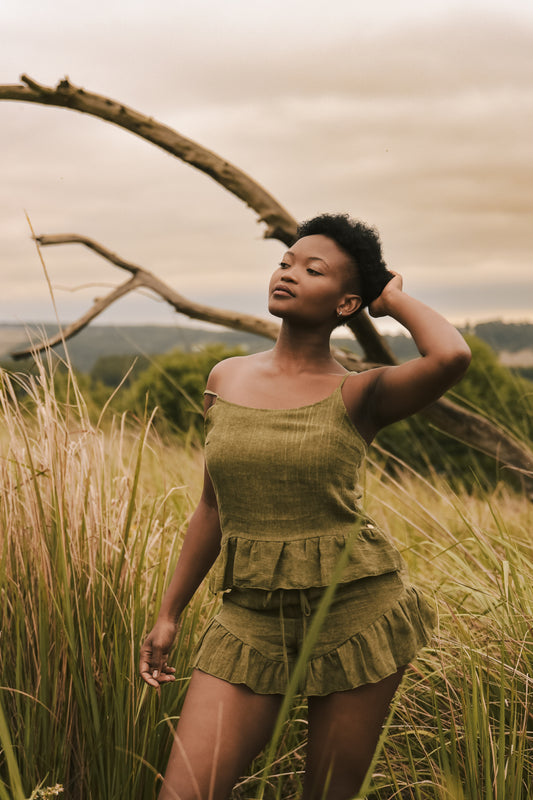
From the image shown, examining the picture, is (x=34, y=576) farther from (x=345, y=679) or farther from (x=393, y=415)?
(x=393, y=415)

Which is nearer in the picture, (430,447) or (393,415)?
(393,415)

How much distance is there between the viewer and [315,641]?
1.94 m

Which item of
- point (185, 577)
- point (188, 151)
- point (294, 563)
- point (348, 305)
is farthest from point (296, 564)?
point (188, 151)

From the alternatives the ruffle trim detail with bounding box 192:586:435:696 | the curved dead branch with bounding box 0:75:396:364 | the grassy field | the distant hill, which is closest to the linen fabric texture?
the ruffle trim detail with bounding box 192:586:435:696

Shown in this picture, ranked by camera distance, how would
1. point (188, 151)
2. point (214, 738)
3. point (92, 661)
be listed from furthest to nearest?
point (188, 151)
point (92, 661)
point (214, 738)

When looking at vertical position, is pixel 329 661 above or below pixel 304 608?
below

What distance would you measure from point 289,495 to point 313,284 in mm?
535

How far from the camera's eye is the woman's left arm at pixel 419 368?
1.91 metres

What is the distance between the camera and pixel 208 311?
16.1 ft

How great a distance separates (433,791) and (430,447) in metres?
9.02

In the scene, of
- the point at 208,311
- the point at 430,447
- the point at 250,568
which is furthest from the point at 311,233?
the point at 430,447

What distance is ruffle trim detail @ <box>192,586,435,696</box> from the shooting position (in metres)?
1.92

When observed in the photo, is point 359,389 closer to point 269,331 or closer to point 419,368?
point 419,368

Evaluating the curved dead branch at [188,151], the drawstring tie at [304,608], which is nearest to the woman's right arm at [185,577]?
the drawstring tie at [304,608]
